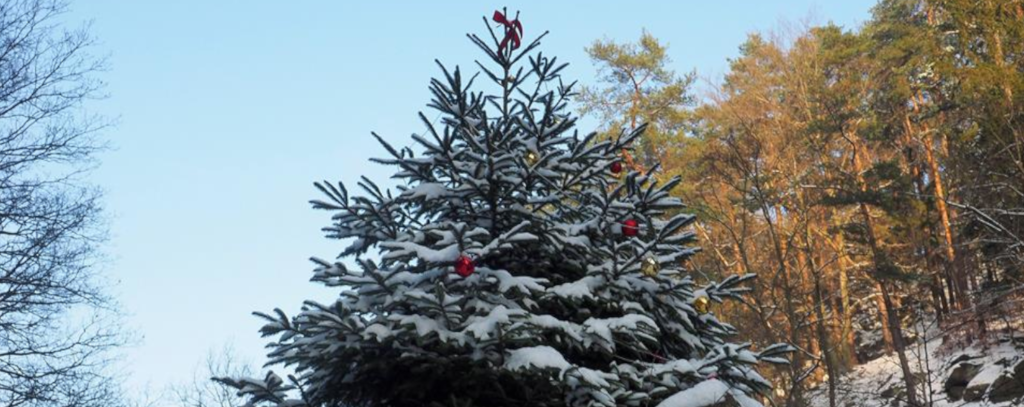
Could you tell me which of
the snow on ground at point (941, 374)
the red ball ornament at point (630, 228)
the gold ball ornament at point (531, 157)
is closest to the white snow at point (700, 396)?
the red ball ornament at point (630, 228)

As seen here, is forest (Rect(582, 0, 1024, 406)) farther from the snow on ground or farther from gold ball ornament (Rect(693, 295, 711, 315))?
gold ball ornament (Rect(693, 295, 711, 315))

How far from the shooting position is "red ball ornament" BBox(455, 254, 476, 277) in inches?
170

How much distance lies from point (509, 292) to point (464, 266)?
13.9 inches

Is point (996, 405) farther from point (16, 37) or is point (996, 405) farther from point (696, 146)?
point (16, 37)

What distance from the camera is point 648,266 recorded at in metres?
4.82

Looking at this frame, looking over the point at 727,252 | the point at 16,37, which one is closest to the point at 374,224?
the point at 16,37

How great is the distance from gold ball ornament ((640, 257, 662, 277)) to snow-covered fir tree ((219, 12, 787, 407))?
1 centimetres

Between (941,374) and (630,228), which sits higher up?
(941,374)

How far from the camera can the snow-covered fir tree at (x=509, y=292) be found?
4.29 m

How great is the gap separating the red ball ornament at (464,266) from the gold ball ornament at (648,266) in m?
1.09

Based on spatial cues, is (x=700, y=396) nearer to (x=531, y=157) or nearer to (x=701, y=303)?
(x=701, y=303)

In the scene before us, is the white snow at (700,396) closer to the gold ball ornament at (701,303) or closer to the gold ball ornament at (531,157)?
the gold ball ornament at (701,303)

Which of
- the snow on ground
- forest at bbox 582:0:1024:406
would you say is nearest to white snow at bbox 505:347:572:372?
the snow on ground

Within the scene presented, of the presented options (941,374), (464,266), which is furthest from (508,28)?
(941,374)
